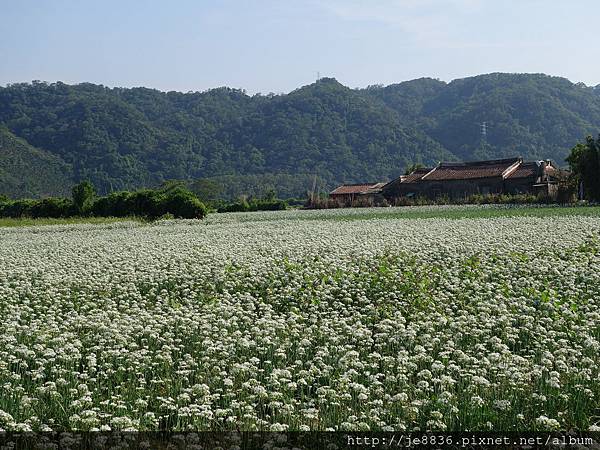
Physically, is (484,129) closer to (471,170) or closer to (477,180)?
(471,170)

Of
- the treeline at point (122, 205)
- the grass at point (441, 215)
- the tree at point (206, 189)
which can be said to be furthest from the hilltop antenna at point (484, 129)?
the treeline at point (122, 205)

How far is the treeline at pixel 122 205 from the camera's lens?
37719 millimetres

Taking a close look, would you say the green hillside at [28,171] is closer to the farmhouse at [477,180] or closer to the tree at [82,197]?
the farmhouse at [477,180]

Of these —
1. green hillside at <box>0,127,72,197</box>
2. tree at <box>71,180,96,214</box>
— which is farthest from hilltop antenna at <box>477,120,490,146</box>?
tree at <box>71,180,96,214</box>

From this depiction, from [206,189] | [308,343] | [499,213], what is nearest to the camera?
[308,343]

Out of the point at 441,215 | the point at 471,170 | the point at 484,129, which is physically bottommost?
the point at 441,215

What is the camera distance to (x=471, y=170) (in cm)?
6378

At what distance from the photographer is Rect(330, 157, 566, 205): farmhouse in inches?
2335

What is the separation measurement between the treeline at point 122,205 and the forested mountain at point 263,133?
151 feet

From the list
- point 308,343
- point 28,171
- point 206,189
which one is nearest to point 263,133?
point 206,189

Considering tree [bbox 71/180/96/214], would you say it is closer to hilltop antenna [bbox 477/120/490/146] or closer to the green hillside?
the green hillside

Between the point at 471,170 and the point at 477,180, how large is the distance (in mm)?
2255

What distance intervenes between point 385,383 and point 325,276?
566 cm

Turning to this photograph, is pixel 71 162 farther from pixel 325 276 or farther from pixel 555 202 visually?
pixel 325 276
